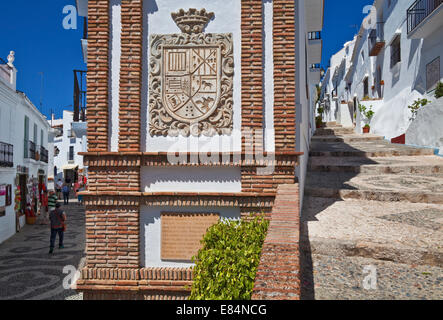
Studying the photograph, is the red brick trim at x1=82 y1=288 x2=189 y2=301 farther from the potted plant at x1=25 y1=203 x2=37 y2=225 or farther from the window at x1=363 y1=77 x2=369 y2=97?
the window at x1=363 y1=77 x2=369 y2=97

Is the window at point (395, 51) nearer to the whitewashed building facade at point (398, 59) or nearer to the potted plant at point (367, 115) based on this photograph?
the whitewashed building facade at point (398, 59)

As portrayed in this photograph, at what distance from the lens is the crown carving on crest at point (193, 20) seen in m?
6.18

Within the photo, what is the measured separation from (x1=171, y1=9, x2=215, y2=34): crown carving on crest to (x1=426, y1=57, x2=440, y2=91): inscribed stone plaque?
1029 cm

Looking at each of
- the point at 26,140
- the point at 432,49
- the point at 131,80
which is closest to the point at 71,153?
the point at 26,140

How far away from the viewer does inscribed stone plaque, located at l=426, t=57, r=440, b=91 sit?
12.6 m

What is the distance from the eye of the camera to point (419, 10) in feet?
46.4

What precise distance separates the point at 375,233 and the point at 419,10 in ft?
44.5

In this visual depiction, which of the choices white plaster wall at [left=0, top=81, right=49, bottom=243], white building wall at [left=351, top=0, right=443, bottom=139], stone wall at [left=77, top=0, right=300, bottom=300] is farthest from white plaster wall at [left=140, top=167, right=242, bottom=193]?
white building wall at [left=351, top=0, right=443, bottom=139]

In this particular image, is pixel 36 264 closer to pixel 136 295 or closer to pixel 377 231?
pixel 136 295

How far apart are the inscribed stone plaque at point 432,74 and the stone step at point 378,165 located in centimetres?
421
